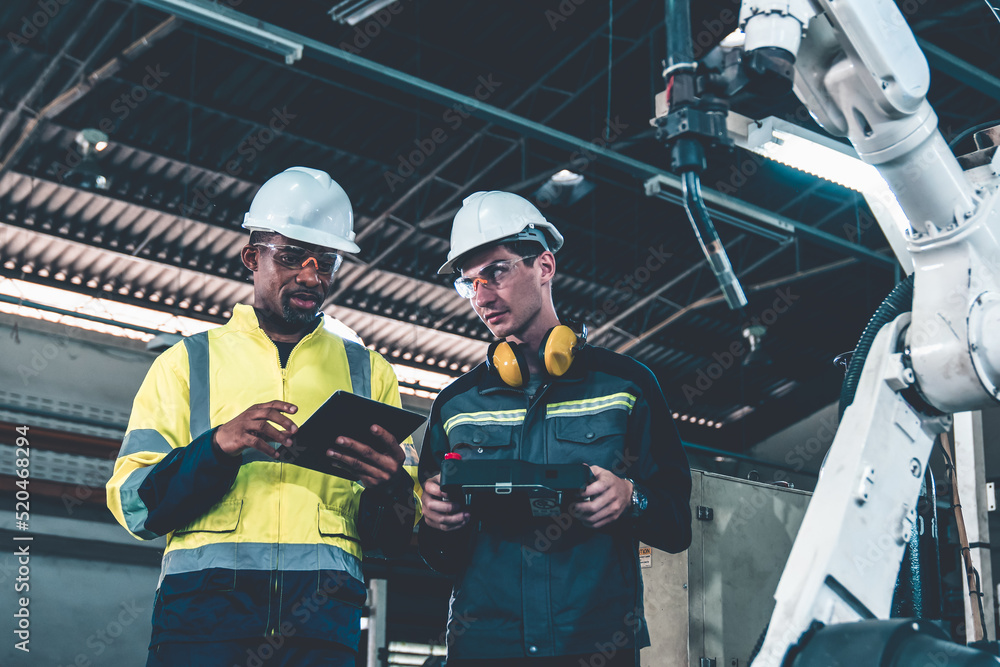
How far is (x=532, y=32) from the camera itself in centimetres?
1048

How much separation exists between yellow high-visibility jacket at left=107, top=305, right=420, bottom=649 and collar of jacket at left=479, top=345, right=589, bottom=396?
1.29 ft

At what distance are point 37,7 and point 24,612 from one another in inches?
218

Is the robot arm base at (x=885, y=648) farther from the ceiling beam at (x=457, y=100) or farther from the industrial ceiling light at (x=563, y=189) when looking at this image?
the industrial ceiling light at (x=563, y=189)

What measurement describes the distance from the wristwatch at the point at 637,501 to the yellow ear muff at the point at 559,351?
38 cm

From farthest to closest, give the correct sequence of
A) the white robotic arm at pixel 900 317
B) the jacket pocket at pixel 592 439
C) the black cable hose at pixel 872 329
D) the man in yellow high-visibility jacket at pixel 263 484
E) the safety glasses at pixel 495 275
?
the safety glasses at pixel 495 275
the jacket pocket at pixel 592 439
the black cable hose at pixel 872 329
the man in yellow high-visibility jacket at pixel 263 484
the white robotic arm at pixel 900 317

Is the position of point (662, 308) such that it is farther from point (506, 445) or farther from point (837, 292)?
point (506, 445)

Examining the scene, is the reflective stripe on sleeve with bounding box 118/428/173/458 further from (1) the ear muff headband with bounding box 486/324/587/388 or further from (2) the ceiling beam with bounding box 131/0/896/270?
(2) the ceiling beam with bounding box 131/0/896/270

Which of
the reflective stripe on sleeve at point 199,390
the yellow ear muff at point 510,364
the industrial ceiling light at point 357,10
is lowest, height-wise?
the reflective stripe on sleeve at point 199,390

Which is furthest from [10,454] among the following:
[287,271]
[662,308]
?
[662,308]

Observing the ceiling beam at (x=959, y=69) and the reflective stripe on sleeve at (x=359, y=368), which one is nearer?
the reflective stripe on sleeve at (x=359, y=368)

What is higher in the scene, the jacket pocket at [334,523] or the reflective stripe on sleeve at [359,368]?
the reflective stripe on sleeve at [359,368]

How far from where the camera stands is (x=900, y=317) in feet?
8.66

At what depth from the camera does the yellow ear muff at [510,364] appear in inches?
115

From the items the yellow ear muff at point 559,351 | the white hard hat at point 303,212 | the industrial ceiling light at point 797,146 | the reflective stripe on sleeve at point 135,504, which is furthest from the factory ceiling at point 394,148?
the reflective stripe on sleeve at point 135,504
